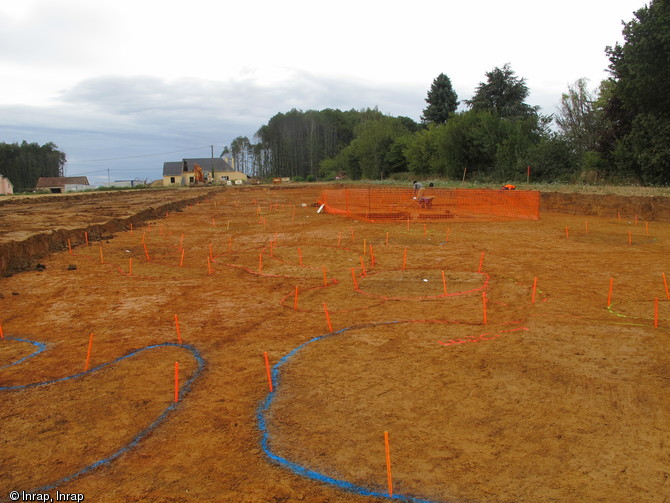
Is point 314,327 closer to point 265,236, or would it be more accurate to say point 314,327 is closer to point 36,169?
point 265,236

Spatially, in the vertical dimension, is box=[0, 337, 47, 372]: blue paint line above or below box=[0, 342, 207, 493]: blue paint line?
above

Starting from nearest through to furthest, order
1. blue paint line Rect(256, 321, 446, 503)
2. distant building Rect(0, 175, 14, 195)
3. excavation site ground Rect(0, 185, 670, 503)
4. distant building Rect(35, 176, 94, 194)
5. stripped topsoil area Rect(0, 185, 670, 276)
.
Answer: blue paint line Rect(256, 321, 446, 503)
excavation site ground Rect(0, 185, 670, 503)
stripped topsoil area Rect(0, 185, 670, 276)
distant building Rect(0, 175, 14, 195)
distant building Rect(35, 176, 94, 194)

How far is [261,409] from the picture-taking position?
456 cm

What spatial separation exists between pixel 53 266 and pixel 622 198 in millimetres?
23573

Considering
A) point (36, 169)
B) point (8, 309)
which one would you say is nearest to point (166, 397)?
point (8, 309)

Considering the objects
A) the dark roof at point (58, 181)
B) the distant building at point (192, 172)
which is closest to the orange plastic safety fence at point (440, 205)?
the distant building at point (192, 172)

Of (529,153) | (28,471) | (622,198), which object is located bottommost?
(28,471)

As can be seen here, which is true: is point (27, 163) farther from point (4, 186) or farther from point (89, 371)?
point (89, 371)

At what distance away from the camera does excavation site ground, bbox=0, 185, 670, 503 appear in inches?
138

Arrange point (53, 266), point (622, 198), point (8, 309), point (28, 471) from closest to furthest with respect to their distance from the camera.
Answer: point (28, 471) < point (8, 309) < point (53, 266) < point (622, 198)

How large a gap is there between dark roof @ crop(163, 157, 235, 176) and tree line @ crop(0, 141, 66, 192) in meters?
24.6

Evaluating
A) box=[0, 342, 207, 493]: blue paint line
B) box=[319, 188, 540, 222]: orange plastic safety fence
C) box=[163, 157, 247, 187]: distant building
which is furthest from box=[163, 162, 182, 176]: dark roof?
box=[0, 342, 207, 493]: blue paint line

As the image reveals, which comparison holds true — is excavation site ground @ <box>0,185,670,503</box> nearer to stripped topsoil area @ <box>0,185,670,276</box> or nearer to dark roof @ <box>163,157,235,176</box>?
stripped topsoil area @ <box>0,185,670,276</box>

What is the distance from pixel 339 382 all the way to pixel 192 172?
8847 centimetres
